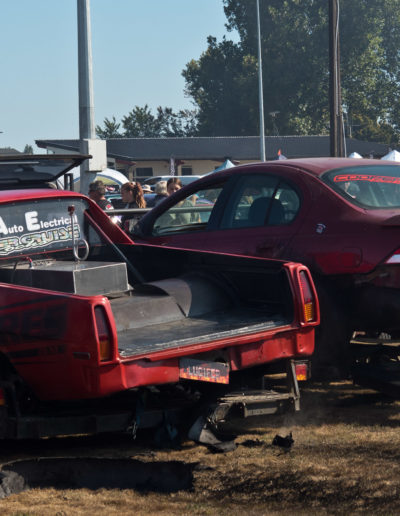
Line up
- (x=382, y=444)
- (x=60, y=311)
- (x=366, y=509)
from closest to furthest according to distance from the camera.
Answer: (x=366, y=509) < (x=60, y=311) < (x=382, y=444)

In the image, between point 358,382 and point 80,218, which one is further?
point 80,218

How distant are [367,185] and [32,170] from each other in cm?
340

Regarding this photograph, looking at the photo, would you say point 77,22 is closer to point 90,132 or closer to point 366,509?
point 90,132

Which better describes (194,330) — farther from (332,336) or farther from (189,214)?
(189,214)

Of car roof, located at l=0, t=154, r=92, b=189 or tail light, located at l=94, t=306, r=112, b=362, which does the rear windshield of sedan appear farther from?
tail light, located at l=94, t=306, r=112, b=362

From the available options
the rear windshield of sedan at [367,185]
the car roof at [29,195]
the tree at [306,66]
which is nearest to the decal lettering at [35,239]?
the car roof at [29,195]

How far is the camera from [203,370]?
4887mm

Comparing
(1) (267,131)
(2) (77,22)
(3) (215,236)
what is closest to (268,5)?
(1) (267,131)

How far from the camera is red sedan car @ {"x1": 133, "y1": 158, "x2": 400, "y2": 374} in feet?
19.4

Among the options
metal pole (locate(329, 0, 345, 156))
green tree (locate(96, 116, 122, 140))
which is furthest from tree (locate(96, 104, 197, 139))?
metal pole (locate(329, 0, 345, 156))

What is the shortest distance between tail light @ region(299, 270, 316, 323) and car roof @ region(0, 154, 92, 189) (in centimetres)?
318

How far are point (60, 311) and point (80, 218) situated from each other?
2.21 metres

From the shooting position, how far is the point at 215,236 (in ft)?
23.8

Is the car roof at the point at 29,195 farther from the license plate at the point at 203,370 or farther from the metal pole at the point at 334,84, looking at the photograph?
the metal pole at the point at 334,84
